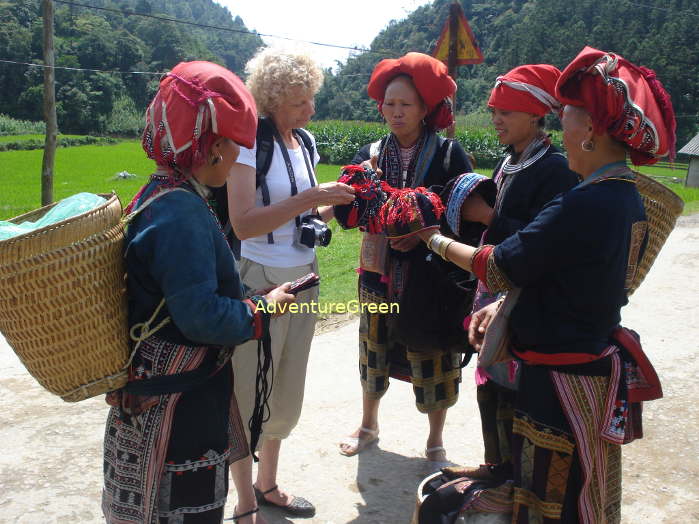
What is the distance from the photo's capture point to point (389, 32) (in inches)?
3177

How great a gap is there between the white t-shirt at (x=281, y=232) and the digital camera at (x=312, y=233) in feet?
0.11

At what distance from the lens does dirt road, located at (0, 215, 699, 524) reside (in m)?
2.90

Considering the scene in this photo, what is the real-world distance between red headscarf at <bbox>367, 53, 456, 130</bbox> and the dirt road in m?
1.82

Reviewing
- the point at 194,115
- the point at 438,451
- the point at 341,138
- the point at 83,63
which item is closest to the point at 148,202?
the point at 194,115

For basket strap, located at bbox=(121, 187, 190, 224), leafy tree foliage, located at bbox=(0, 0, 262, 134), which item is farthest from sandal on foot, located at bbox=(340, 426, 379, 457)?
leafy tree foliage, located at bbox=(0, 0, 262, 134)

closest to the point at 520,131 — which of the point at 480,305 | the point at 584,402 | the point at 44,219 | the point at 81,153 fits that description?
the point at 480,305

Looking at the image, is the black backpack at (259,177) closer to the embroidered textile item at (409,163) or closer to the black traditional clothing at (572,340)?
the embroidered textile item at (409,163)

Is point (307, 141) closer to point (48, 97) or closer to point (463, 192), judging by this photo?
point (463, 192)

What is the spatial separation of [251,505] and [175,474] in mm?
876

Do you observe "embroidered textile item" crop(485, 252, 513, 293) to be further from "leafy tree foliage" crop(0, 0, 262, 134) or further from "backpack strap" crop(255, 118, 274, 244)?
"leafy tree foliage" crop(0, 0, 262, 134)

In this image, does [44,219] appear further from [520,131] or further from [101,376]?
[520,131]

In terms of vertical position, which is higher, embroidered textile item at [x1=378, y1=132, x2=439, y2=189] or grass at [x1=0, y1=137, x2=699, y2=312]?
embroidered textile item at [x1=378, y1=132, x2=439, y2=189]

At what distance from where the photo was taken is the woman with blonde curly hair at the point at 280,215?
8.34 feet

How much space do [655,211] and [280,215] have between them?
1.48m
